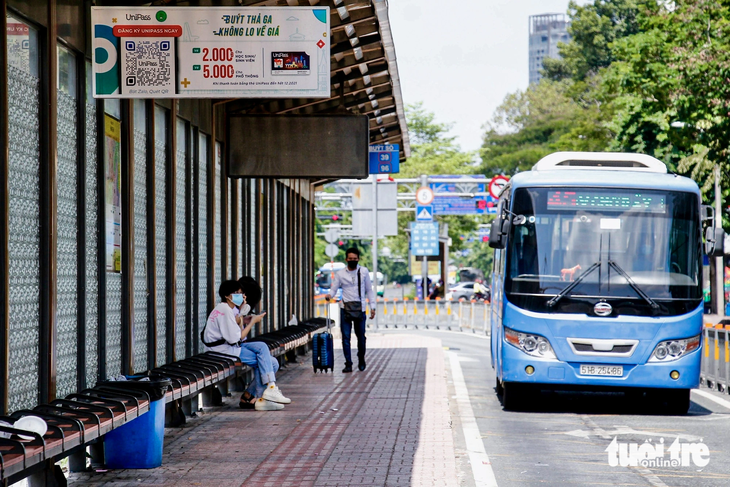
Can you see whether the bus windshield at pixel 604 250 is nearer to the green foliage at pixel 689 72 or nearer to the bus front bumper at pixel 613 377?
the bus front bumper at pixel 613 377

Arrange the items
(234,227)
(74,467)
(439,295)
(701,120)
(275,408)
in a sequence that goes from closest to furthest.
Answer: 1. (74,467)
2. (275,408)
3. (234,227)
4. (701,120)
5. (439,295)

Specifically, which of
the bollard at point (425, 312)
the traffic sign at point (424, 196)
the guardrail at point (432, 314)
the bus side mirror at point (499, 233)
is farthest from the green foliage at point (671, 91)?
the bus side mirror at point (499, 233)

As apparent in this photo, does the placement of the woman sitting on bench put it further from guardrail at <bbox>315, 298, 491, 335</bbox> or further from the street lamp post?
guardrail at <bbox>315, 298, 491, 335</bbox>

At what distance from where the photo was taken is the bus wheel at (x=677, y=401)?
13844mm

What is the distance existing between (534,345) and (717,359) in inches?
209

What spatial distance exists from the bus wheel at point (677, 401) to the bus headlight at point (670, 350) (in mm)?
601

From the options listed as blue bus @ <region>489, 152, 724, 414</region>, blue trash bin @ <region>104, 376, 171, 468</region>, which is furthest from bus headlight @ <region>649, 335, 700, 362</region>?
blue trash bin @ <region>104, 376, 171, 468</region>

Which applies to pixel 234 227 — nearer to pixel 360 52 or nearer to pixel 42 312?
pixel 360 52

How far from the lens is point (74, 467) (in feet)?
29.0

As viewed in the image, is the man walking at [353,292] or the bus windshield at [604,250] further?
the man walking at [353,292]

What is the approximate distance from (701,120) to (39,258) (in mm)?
18160

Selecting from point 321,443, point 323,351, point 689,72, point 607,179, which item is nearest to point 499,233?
point 607,179

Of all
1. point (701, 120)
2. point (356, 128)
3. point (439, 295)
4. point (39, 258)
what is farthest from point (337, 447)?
point (439, 295)

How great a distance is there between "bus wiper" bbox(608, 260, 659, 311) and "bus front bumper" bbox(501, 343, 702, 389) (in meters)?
0.66
